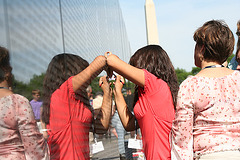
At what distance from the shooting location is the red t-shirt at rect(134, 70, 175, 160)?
184 cm

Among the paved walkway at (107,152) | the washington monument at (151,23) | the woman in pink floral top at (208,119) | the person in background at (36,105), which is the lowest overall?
the paved walkway at (107,152)

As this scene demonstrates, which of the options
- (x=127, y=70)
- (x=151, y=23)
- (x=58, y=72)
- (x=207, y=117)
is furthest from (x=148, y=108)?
(x=151, y=23)

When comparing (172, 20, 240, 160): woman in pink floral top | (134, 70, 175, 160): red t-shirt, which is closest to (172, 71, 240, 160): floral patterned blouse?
(172, 20, 240, 160): woman in pink floral top

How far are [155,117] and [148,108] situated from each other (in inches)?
2.6

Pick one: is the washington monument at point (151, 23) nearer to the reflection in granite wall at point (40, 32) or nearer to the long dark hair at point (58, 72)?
the reflection in granite wall at point (40, 32)

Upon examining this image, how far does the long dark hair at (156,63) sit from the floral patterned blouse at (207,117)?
1.08 feet

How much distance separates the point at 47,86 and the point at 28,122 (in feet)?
0.84

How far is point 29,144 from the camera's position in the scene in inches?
36.5

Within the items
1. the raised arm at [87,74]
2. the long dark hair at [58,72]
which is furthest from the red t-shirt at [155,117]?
the long dark hair at [58,72]

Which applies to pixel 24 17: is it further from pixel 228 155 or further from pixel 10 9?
pixel 228 155

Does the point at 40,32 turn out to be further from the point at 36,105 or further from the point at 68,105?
the point at 68,105

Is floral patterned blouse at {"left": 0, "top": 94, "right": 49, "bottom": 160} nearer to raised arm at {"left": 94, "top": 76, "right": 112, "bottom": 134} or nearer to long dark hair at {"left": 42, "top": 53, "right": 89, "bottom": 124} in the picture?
long dark hair at {"left": 42, "top": 53, "right": 89, "bottom": 124}

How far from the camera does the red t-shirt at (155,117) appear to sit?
1836 mm

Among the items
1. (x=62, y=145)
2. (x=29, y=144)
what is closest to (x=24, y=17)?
(x=29, y=144)
